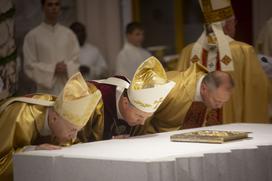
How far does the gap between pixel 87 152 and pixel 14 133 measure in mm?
670

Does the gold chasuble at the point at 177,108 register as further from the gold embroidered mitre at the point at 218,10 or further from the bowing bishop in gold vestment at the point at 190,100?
the gold embroidered mitre at the point at 218,10

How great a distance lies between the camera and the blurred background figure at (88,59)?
862 cm

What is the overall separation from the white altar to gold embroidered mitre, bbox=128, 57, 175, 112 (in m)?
0.36

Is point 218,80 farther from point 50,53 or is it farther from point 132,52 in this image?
point 132,52

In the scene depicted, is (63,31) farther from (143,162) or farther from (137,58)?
(143,162)

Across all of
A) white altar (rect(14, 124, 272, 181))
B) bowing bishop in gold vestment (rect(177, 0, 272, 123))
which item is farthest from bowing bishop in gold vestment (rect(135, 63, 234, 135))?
white altar (rect(14, 124, 272, 181))

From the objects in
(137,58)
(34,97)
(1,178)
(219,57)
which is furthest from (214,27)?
(1,178)

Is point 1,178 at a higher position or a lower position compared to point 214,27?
lower

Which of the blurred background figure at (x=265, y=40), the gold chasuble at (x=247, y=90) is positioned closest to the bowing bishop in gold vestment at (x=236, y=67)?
the gold chasuble at (x=247, y=90)

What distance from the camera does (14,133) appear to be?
5.24 metres

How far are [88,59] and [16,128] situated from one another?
3.64 m

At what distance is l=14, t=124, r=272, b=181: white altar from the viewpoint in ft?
14.5

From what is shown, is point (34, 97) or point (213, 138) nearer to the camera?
point (213, 138)

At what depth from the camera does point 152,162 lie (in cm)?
436
